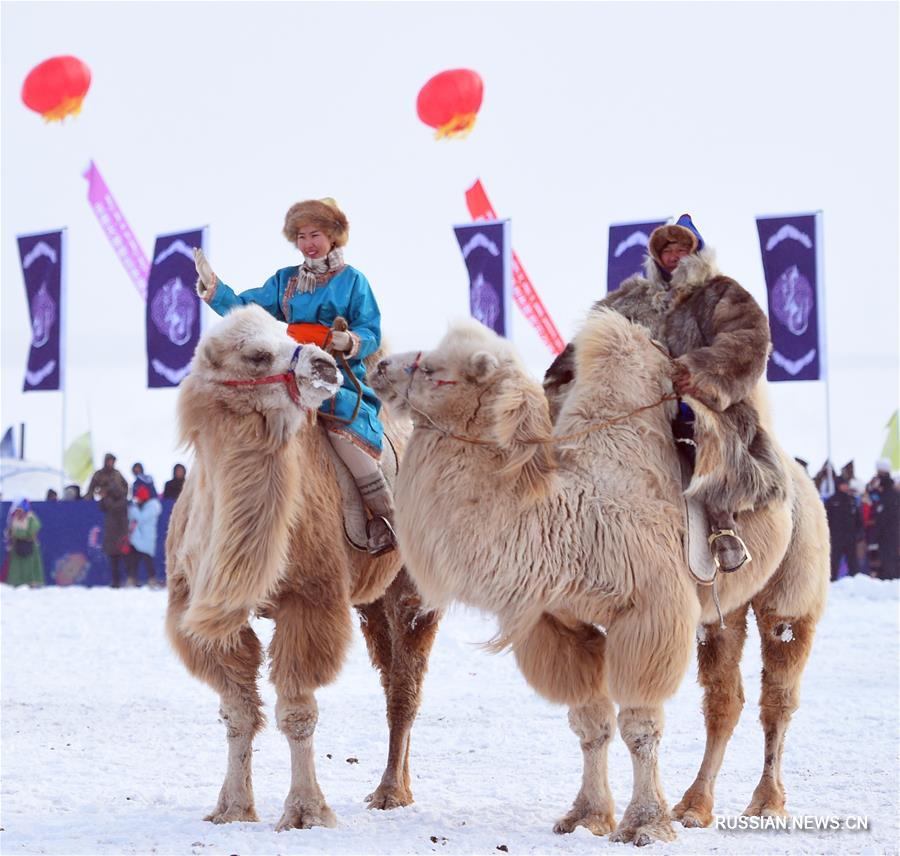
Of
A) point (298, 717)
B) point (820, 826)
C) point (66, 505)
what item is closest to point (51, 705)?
point (298, 717)

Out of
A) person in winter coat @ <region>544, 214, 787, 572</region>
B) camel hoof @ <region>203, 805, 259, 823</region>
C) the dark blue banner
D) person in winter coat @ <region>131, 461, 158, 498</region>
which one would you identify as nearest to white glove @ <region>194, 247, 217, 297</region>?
person in winter coat @ <region>544, 214, 787, 572</region>

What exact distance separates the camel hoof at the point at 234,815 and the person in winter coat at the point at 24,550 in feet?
45.1

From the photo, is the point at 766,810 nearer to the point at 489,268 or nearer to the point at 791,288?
the point at 791,288

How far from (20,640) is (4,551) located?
22.4ft

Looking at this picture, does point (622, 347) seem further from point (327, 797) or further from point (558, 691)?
point (327, 797)

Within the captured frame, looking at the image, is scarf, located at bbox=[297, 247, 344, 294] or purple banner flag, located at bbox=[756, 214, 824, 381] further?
purple banner flag, located at bbox=[756, 214, 824, 381]

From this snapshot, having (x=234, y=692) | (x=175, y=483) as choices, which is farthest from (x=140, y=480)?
(x=234, y=692)

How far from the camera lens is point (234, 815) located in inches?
232

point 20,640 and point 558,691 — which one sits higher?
point 558,691

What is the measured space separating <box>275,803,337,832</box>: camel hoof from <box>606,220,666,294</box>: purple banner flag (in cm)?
1217

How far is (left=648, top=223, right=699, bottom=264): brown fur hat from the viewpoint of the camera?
622cm

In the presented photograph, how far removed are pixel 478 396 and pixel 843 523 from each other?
40.6ft

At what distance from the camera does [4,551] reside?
20.0m

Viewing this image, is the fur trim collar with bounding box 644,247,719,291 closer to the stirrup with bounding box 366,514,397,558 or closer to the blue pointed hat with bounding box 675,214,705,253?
the blue pointed hat with bounding box 675,214,705,253
